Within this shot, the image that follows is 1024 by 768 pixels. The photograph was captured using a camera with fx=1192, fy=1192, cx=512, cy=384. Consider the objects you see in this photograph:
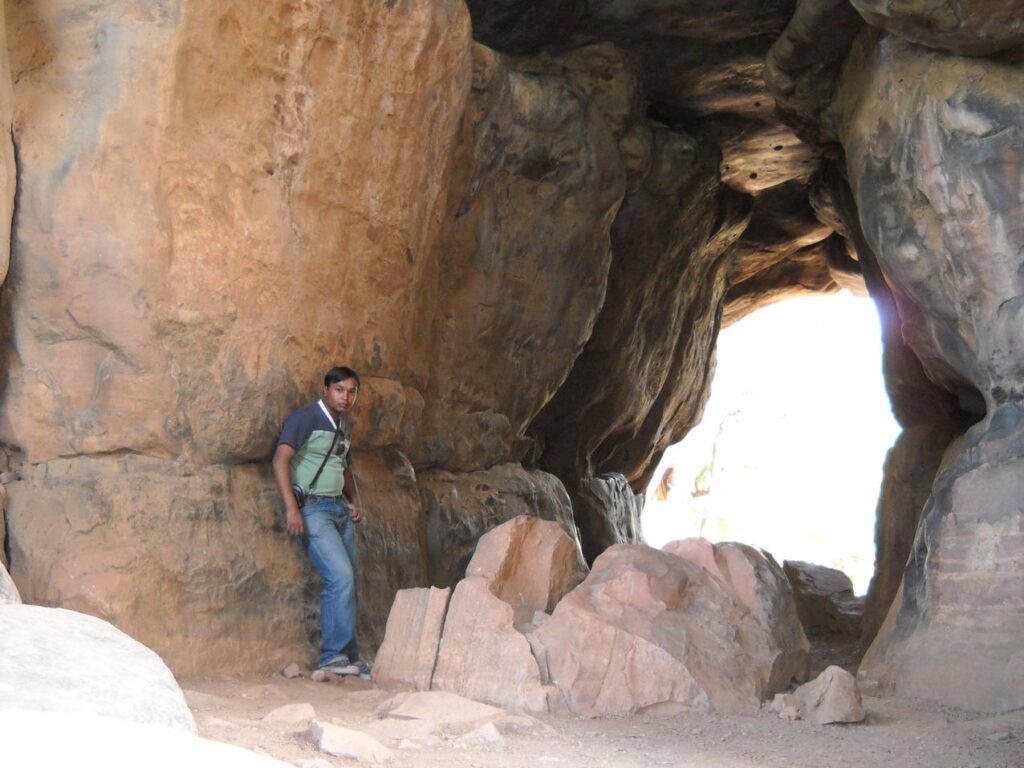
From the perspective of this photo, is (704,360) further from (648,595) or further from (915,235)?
(648,595)

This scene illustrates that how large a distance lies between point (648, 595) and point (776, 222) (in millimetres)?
8758

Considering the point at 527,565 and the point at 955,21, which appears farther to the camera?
the point at 955,21

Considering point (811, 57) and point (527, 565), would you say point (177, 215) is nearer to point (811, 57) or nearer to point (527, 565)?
point (527, 565)

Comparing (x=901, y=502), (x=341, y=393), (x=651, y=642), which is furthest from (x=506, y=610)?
(x=901, y=502)

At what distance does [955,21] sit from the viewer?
20.2 feet

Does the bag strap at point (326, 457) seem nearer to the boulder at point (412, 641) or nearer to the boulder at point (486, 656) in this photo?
the boulder at point (412, 641)

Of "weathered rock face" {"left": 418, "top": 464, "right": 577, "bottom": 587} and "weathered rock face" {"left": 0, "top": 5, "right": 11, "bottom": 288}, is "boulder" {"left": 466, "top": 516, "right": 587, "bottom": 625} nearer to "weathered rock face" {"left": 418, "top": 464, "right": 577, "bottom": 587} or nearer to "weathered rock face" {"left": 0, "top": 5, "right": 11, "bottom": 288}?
"weathered rock face" {"left": 418, "top": 464, "right": 577, "bottom": 587}

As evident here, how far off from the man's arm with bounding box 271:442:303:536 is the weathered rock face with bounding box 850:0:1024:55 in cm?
386

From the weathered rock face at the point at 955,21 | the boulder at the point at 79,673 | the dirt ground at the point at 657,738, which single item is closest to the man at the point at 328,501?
the dirt ground at the point at 657,738

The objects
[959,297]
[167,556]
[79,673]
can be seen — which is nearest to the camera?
[79,673]

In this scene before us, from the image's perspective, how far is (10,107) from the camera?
18.4ft

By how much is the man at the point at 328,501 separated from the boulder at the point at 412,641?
53 centimetres

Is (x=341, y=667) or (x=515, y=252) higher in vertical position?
(x=515, y=252)

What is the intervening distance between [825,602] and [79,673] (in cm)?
998
